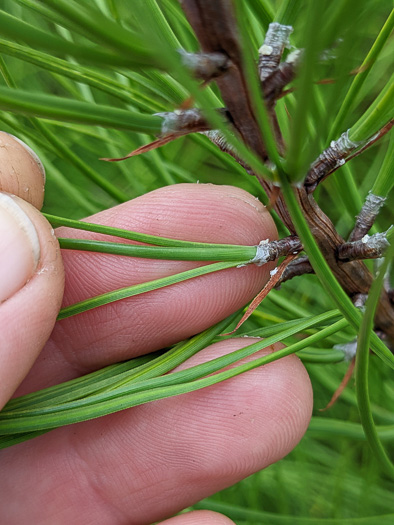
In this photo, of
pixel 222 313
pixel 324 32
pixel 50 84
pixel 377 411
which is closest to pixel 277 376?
pixel 222 313

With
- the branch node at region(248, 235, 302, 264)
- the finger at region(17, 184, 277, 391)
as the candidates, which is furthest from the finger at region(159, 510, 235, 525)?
the branch node at region(248, 235, 302, 264)

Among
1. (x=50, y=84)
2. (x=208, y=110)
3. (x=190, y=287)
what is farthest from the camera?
(x=50, y=84)

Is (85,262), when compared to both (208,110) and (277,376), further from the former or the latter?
(208,110)

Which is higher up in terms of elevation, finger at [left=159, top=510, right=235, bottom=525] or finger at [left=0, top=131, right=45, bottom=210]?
finger at [left=0, top=131, right=45, bottom=210]

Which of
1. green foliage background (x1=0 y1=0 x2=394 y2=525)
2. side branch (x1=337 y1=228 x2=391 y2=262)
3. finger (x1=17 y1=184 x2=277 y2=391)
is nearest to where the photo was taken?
green foliage background (x1=0 y1=0 x2=394 y2=525)

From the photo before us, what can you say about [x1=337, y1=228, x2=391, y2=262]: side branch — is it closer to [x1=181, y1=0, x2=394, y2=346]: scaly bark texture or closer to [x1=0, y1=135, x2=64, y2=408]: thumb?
[x1=181, y1=0, x2=394, y2=346]: scaly bark texture

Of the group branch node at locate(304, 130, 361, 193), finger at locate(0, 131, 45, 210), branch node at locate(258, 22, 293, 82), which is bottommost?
finger at locate(0, 131, 45, 210)

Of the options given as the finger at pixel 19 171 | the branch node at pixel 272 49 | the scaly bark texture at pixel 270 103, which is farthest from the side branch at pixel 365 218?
the finger at pixel 19 171

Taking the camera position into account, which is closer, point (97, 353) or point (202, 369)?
point (202, 369)

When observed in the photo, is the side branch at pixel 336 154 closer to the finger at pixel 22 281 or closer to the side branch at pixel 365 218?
the side branch at pixel 365 218
